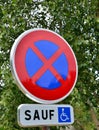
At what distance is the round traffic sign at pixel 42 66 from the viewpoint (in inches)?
50.6

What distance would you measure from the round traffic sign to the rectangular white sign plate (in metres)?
0.03

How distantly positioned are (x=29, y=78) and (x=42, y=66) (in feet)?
0.26

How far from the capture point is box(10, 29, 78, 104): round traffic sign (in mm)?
1284

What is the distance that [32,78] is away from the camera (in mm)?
1290

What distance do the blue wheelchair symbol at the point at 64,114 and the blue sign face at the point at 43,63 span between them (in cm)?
10

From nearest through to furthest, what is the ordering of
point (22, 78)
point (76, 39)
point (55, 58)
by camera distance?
point (22, 78) → point (55, 58) → point (76, 39)

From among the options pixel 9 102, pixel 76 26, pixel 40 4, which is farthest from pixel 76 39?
pixel 9 102

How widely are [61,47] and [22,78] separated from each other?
0.27 metres

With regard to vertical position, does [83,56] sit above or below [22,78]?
above

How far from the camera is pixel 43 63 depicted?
133 centimetres

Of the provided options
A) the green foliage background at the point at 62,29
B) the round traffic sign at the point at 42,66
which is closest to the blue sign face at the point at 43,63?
the round traffic sign at the point at 42,66

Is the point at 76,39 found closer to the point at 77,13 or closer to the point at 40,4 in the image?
the point at 77,13

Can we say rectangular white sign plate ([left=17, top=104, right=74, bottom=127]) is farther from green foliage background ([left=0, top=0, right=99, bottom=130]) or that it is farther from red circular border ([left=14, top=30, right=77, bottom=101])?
green foliage background ([left=0, top=0, right=99, bottom=130])

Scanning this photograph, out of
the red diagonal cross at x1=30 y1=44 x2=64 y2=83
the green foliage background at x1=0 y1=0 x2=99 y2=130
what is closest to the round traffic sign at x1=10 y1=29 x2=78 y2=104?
the red diagonal cross at x1=30 y1=44 x2=64 y2=83
